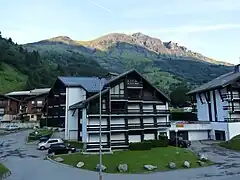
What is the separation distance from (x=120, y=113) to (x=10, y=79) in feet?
349

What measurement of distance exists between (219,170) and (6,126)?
75068mm

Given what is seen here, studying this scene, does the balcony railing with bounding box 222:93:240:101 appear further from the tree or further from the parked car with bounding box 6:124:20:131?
the parked car with bounding box 6:124:20:131

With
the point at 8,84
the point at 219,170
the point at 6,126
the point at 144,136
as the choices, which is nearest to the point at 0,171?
the point at 219,170

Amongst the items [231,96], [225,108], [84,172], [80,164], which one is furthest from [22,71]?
[84,172]

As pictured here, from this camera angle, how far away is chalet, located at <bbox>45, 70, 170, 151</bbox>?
46.8 metres

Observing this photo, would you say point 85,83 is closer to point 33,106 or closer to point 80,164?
point 80,164

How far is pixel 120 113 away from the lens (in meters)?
48.8

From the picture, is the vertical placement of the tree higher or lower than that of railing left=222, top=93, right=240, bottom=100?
higher

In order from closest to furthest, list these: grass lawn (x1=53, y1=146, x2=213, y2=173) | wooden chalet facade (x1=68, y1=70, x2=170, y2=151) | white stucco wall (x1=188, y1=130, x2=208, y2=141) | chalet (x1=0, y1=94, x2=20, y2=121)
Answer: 1. grass lawn (x1=53, y1=146, x2=213, y2=173)
2. wooden chalet facade (x1=68, y1=70, x2=170, y2=151)
3. white stucco wall (x1=188, y1=130, x2=208, y2=141)
4. chalet (x1=0, y1=94, x2=20, y2=121)

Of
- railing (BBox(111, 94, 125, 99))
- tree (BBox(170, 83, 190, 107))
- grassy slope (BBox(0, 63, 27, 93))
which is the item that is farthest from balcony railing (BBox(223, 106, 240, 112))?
grassy slope (BBox(0, 63, 27, 93))

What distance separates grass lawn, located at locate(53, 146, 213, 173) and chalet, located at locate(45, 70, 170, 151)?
703cm

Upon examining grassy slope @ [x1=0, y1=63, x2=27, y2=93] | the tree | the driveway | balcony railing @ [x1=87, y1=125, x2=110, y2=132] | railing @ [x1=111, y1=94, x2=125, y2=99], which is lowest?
the driveway

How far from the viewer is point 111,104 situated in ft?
160

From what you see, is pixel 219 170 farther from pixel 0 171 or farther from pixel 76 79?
pixel 76 79
